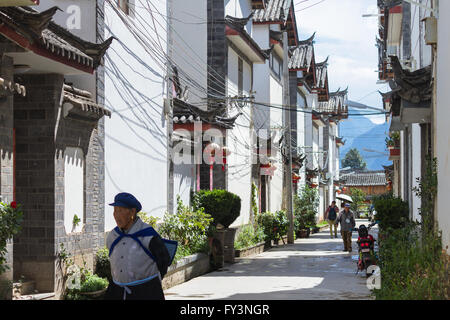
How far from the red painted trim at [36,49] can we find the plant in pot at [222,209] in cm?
925

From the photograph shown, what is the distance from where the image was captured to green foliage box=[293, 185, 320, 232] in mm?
36756

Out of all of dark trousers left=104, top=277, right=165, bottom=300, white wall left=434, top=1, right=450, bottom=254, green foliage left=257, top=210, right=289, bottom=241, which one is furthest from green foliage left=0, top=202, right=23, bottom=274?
green foliage left=257, top=210, right=289, bottom=241

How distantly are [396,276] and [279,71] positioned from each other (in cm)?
2834

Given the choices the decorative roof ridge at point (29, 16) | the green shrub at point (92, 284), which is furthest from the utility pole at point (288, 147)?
the decorative roof ridge at point (29, 16)

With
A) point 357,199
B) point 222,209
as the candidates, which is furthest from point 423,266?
point 357,199

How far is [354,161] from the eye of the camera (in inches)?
4375

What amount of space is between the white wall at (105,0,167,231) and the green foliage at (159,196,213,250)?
432 mm

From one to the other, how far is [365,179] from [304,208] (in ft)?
139

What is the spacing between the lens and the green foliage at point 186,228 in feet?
55.2

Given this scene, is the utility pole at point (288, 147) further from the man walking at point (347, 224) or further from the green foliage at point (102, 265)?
the green foliage at point (102, 265)

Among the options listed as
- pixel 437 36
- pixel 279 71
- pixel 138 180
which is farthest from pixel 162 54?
pixel 279 71

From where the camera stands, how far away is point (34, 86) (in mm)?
11195

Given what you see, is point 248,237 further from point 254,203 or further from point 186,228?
point 186,228

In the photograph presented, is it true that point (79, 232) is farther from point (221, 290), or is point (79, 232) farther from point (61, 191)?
point (221, 290)
